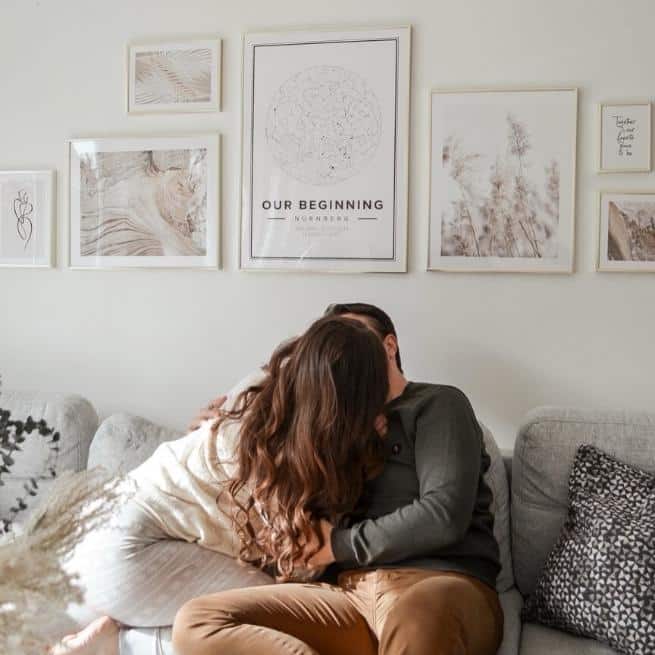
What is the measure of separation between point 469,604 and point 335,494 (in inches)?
15.5

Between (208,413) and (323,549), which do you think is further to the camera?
(208,413)

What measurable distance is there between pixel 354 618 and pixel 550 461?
0.71 meters

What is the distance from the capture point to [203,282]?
2.76 m

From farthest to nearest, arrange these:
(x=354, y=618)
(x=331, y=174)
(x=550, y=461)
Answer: (x=331, y=174) < (x=550, y=461) < (x=354, y=618)

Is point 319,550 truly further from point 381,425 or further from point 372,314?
point 372,314

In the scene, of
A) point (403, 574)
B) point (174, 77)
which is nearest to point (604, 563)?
point (403, 574)

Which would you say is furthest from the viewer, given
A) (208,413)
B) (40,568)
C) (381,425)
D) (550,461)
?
(208,413)

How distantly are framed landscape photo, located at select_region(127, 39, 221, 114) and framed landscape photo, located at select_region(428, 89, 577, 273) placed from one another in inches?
29.8

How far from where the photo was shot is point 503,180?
255 cm

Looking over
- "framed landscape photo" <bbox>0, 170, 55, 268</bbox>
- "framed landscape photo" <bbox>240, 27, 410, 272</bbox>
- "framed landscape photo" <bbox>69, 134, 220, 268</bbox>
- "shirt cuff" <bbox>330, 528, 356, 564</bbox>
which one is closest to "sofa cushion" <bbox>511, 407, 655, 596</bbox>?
"shirt cuff" <bbox>330, 528, 356, 564</bbox>

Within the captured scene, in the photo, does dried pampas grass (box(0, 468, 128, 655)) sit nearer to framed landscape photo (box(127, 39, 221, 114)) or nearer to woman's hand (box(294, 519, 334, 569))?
woman's hand (box(294, 519, 334, 569))

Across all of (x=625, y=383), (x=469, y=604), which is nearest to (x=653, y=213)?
(x=625, y=383)

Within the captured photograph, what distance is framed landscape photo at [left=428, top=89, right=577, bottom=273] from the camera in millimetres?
2514

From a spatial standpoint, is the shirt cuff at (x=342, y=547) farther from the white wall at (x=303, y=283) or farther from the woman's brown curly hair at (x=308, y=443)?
the white wall at (x=303, y=283)
